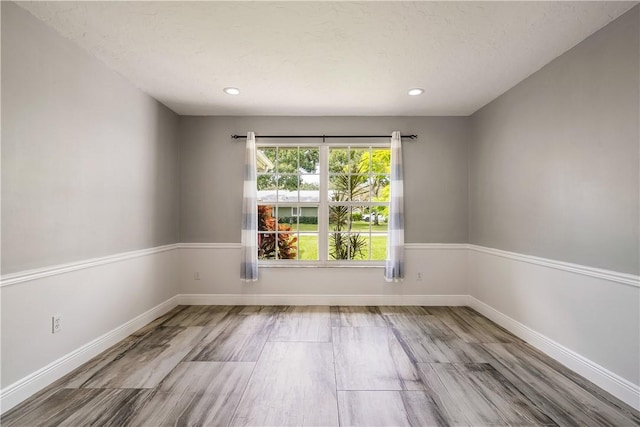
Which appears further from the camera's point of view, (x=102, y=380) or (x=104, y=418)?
(x=102, y=380)

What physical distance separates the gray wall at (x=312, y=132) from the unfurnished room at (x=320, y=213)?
3 cm

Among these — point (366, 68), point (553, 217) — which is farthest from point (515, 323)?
point (366, 68)

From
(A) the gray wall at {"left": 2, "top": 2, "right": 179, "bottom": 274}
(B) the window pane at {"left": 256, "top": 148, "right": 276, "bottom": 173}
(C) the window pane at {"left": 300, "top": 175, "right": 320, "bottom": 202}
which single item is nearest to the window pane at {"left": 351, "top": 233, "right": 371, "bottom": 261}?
(C) the window pane at {"left": 300, "top": 175, "right": 320, "bottom": 202}

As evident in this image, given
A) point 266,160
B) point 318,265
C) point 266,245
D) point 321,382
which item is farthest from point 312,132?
point 321,382

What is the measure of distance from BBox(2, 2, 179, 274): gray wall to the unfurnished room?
0.02 m

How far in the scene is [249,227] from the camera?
3.91 meters

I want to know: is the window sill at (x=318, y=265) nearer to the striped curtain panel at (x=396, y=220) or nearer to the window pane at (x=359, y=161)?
the striped curtain panel at (x=396, y=220)

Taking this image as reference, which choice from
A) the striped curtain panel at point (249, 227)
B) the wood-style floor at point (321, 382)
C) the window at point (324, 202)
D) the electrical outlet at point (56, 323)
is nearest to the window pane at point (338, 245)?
the window at point (324, 202)

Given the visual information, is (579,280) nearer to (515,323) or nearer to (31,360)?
(515,323)

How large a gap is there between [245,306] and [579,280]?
3464mm

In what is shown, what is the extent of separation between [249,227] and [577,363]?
342 centimetres

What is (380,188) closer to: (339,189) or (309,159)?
(339,189)

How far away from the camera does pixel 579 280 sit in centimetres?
236

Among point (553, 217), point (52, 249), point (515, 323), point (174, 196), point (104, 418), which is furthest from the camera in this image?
point (174, 196)
